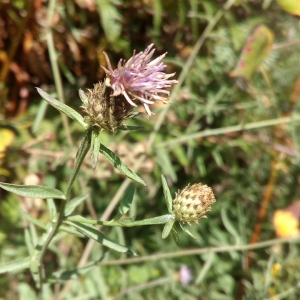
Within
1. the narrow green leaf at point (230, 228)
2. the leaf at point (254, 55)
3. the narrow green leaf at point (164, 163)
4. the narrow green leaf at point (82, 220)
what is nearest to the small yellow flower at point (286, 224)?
the narrow green leaf at point (230, 228)

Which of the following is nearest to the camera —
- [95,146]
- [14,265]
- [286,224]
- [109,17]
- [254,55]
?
[95,146]

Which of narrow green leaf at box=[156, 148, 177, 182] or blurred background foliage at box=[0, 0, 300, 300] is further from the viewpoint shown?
blurred background foliage at box=[0, 0, 300, 300]

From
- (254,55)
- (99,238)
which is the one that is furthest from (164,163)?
(99,238)

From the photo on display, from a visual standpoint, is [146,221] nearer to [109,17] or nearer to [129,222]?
[129,222]

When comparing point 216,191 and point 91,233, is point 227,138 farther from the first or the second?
point 91,233

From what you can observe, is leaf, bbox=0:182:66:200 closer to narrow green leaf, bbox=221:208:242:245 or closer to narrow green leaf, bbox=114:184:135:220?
narrow green leaf, bbox=114:184:135:220

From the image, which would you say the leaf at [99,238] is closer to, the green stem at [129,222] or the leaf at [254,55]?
the green stem at [129,222]

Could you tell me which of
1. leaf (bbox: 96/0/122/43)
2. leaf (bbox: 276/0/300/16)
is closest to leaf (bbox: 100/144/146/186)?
leaf (bbox: 276/0/300/16)
